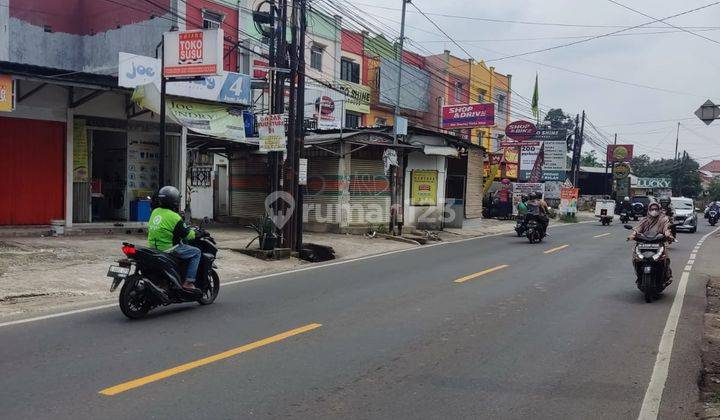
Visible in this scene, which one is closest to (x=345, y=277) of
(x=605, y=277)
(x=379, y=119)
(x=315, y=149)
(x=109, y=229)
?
(x=605, y=277)

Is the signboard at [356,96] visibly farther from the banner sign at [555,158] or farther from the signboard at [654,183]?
the signboard at [654,183]

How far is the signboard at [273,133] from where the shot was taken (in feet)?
47.2

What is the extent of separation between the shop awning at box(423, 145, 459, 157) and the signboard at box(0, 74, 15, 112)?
14.5 m

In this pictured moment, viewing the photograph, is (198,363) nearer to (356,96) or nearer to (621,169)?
(356,96)

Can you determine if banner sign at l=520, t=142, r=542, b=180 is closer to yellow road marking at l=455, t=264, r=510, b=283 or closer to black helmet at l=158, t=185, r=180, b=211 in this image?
yellow road marking at l=455, t=264, r=510, b=283

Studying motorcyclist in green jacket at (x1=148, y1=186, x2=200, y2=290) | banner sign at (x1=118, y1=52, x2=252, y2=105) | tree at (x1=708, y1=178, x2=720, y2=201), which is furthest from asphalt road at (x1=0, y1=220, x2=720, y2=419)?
tree at (x1=708, y1=178, x2=720, y2=201)

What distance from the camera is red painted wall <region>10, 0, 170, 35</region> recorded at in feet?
86.0

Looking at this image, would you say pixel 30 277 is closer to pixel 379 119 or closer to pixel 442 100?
pixel 379 119

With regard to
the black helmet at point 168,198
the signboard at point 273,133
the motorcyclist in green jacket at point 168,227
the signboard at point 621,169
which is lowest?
the motorcyclist in green jacket at point 168,227

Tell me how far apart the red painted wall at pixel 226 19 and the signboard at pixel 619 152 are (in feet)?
137

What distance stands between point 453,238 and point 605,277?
420 inches

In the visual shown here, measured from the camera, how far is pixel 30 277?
10250 millimetres

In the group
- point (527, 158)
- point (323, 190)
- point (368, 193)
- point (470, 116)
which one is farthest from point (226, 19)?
point (527, 158)

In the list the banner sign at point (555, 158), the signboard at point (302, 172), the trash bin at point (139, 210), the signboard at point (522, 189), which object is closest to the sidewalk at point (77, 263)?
the trash bin at point (139, 210)
